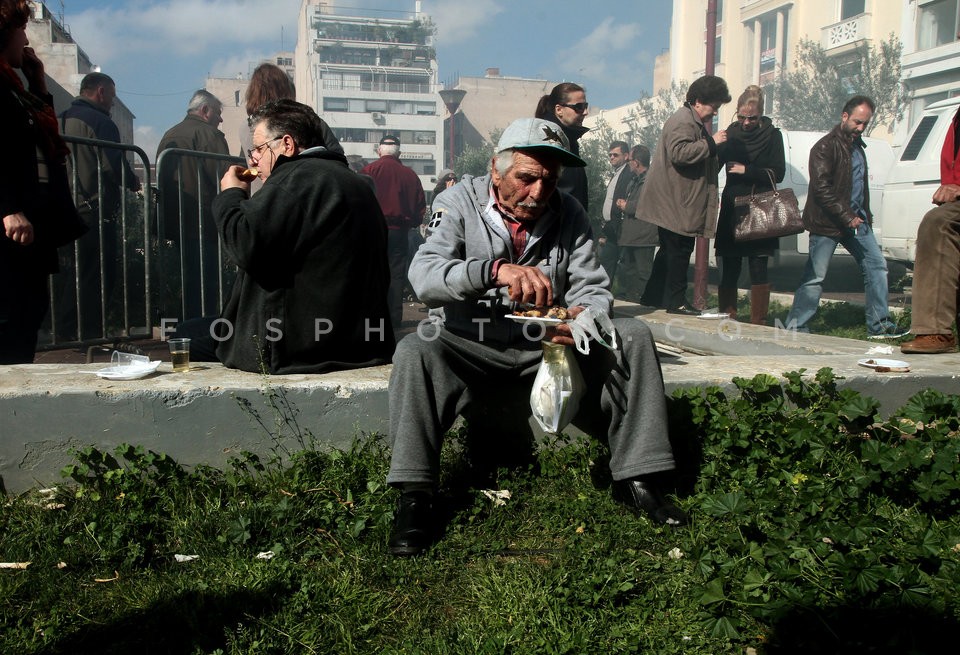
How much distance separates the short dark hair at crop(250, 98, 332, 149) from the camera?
12.6ft

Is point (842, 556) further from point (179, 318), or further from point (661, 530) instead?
point (179, 318)

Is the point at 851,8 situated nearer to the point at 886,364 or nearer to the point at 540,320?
the point at 886,364

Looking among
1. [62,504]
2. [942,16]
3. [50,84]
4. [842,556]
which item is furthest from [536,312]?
[942,16]

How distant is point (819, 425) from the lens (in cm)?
351

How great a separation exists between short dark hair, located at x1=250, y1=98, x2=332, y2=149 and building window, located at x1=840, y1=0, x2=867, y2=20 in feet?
148

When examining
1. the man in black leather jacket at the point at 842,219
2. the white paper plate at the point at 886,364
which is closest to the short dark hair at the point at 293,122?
the white paper plate at the point at 886,364

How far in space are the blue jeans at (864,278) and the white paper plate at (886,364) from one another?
352cm

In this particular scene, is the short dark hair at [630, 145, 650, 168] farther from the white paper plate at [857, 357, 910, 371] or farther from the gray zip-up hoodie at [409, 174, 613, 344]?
the gray zip-up hoodie at [409, 174, 613, 344]

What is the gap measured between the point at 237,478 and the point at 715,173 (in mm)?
5722

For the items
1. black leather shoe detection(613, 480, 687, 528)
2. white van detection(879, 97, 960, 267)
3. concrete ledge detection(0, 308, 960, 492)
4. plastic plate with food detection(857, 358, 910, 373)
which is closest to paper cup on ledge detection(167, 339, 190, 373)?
concrete ledge detection(0, 308, 960, 492)

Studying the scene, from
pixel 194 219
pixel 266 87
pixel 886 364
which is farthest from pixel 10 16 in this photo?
pixel 886 364

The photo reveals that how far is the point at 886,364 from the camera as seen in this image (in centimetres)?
403

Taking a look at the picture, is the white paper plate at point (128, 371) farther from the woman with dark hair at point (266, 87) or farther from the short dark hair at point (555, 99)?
the short dark hair at point (555, 99)

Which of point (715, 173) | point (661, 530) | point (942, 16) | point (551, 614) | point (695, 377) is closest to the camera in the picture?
point (551, 614)
